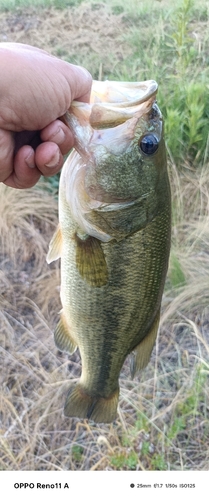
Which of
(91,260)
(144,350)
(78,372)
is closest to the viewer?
(91,260)

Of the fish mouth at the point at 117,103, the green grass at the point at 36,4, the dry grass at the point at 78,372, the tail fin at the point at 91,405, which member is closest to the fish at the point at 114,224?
the fish mouth at the point at 117,103

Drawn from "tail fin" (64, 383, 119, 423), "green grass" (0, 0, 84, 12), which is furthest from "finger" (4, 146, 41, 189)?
"green grass" (0, 0, 84, 12)

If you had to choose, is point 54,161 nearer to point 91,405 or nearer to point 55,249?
point 55,249

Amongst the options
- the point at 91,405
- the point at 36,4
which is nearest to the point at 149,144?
the point at 91,405

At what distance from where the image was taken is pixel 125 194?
75 centimetres

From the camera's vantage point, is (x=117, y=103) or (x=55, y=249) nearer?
(x=117, y=103)

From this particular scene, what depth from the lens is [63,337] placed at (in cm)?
93

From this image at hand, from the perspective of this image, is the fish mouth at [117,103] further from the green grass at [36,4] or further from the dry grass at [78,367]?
the green grass at [36,4]

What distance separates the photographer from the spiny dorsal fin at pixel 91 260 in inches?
30.3

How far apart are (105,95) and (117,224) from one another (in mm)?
216

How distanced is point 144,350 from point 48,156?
0.44 meters
